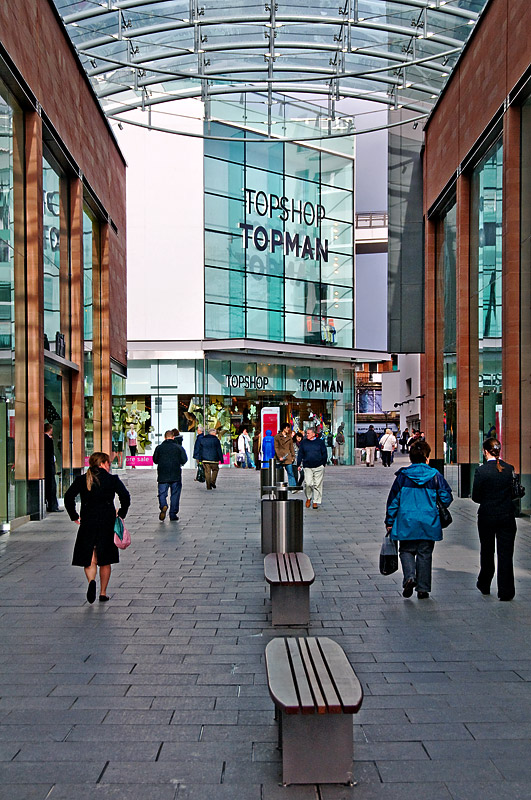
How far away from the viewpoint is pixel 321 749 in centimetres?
416

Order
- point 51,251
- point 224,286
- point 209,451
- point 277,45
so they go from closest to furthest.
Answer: point 51,251 → point 209,451 → point 277,45 → point 224,286

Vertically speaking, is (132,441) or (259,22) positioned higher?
(259,22)

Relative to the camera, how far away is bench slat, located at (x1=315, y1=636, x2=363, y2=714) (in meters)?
4.06

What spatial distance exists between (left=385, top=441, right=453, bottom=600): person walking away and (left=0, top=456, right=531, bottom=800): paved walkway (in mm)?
261

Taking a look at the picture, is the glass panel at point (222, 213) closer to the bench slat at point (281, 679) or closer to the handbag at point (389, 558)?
the handbag at point (389, 558)

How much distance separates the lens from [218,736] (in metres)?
4.78

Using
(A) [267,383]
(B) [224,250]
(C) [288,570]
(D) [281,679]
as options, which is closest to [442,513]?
(C) [288,570]

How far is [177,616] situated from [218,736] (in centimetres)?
317

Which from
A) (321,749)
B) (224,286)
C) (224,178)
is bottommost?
(321,749)

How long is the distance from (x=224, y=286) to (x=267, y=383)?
5271 mm

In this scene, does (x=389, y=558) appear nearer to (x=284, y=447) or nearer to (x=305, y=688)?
(x=305, y=688)

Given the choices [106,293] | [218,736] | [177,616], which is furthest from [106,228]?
[218,736]

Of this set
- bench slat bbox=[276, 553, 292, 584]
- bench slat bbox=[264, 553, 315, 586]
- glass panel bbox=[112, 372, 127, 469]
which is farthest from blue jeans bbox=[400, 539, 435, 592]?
glass panel bbox=[112, 372, 127, 469]

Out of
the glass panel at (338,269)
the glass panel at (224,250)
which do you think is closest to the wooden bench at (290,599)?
the glass panel at (224,250)
